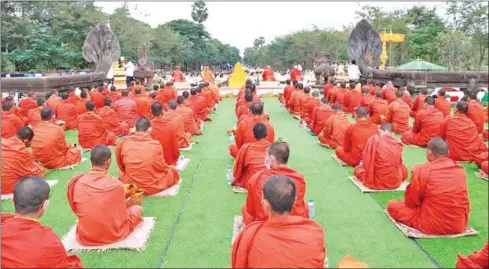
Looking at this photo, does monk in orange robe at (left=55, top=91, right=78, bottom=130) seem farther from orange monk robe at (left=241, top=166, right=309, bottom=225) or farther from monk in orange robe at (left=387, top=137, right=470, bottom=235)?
monk in orange robe at (left=387, top=137, right=470, bottom=235)

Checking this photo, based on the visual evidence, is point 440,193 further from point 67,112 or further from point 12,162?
point 67,112

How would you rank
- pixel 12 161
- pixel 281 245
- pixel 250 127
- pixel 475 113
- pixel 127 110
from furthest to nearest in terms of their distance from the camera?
pixel 127 110 < pixel 475 113 < pixel 250 127 < pixel 12 161 < pixel 281 245

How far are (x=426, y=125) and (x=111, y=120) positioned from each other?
771cm

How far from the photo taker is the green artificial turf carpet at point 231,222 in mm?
4883

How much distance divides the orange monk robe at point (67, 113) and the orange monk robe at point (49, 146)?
4.47 m

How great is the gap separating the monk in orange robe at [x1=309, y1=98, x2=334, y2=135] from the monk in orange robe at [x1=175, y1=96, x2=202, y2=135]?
3.07 metres

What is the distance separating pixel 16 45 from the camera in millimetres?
35250

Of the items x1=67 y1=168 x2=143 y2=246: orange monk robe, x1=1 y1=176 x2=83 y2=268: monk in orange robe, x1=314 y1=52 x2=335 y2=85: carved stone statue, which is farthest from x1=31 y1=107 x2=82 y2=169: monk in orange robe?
x1=314 y1=52 x2=335 y2=85: carved stone statue

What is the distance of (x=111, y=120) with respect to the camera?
11.9 m

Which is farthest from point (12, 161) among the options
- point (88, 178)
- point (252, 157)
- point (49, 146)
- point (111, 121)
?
point (111, 121)

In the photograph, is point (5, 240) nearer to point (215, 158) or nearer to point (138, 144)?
point (138, 144)

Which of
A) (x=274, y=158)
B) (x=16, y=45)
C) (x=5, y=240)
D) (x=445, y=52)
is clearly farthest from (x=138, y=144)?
(x=16, y=45)

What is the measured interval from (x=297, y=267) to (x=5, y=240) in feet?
7.14

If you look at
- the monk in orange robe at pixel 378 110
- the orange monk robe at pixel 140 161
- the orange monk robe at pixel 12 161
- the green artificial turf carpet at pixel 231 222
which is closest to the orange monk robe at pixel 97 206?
the green artificial turf carpet at pixel 231 222
